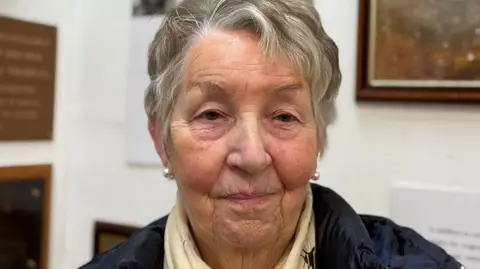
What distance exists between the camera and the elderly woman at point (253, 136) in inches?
A: 38.2

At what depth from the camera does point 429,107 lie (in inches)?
49.6

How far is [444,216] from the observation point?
4.09 feet

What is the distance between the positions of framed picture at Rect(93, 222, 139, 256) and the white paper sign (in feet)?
2.27

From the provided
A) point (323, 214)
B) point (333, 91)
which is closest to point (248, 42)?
point (333, 91)

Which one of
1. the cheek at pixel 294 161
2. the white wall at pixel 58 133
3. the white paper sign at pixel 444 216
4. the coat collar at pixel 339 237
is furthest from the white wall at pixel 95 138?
the cheek at pixel 294 161

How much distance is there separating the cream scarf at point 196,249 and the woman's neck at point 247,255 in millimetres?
12

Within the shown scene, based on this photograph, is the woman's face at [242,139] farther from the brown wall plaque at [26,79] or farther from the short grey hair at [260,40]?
the brown wall plaque at [26,79]

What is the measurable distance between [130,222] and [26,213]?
255 mm

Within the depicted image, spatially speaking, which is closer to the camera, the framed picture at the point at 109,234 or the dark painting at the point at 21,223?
the dark painting at the point at 21,223

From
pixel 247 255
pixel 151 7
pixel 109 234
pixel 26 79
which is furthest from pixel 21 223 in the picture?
pixel 247 255

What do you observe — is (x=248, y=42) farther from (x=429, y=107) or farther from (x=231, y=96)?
(x=429, y=107)

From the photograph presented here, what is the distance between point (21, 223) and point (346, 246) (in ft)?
2.96

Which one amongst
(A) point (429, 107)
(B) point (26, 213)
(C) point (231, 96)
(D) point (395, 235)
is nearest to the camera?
(C) point (231, 96)

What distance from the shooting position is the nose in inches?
37.2
